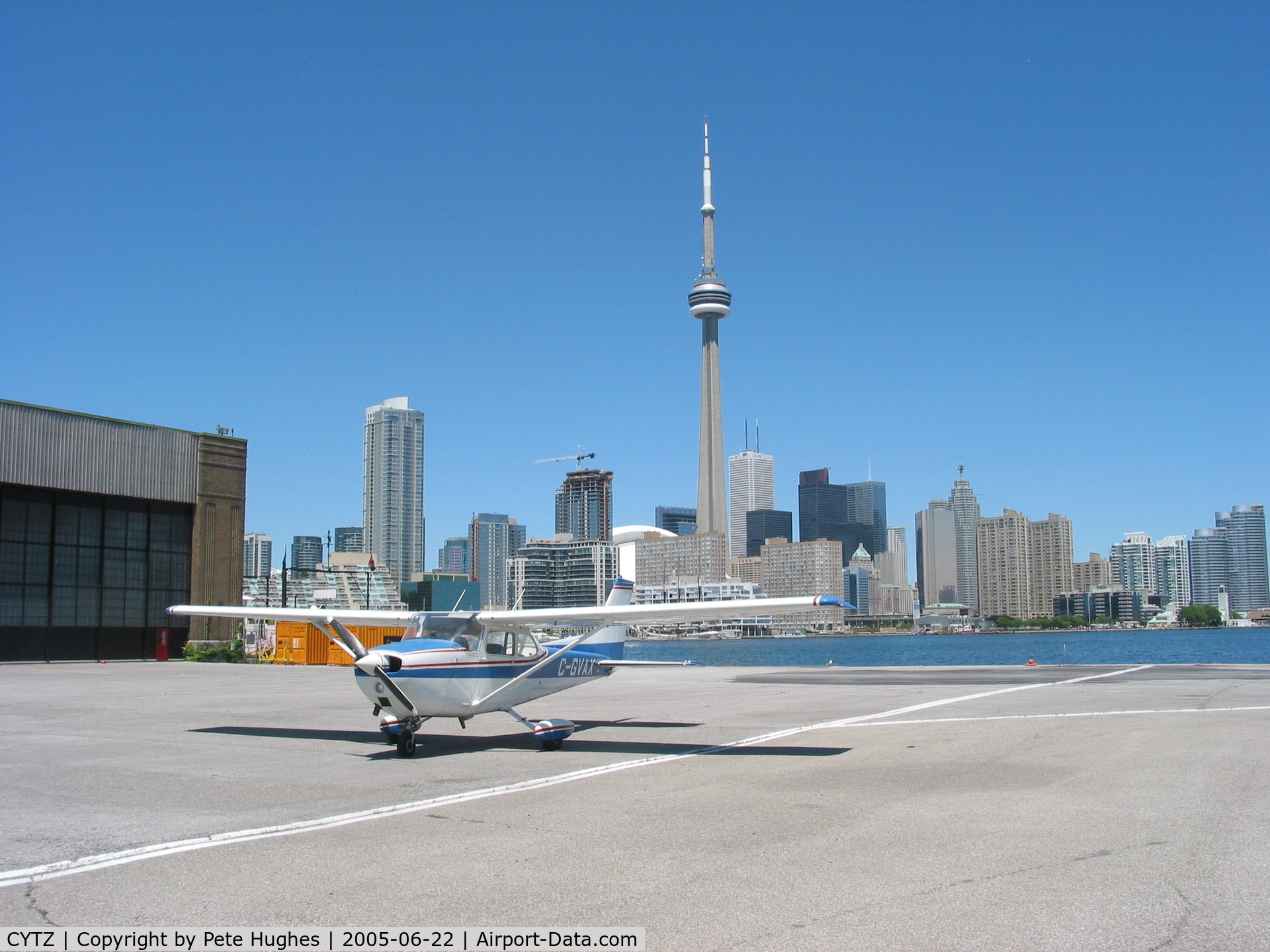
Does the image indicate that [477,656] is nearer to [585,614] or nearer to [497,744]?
[497,744]

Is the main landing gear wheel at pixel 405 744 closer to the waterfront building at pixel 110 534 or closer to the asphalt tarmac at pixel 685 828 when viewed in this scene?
the asphalt tarmac at pixel 685 828

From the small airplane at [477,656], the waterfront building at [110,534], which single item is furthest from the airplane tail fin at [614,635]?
the waterfront building at [110,534]

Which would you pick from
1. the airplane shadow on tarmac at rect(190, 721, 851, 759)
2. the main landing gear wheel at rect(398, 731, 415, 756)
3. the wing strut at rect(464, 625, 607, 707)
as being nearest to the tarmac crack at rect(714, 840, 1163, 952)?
the airplane shadow on tarmac at rect(190, 721, 851, 759)

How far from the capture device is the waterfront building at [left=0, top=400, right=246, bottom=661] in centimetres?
4462

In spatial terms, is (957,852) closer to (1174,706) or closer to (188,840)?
(188,840)

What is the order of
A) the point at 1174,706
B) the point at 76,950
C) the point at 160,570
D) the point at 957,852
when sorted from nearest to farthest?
the point at 76,950 → the point at 957,852 → the point at 1174,706 → the point at 160,570

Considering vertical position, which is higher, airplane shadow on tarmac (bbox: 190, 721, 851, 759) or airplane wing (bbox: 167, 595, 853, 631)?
airplane wing (bbox: 167, 595, 853, 631)

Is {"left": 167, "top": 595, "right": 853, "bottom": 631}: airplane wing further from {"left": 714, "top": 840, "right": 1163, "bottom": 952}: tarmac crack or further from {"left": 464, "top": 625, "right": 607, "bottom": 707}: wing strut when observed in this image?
{"left": 714, "top": 840, "right": 1163, "bottom": 952}: tarmac crack

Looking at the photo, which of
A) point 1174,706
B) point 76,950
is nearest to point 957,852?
point 76,950

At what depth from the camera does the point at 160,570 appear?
1961 inches

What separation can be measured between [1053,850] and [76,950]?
6657mm

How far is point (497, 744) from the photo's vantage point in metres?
15.6

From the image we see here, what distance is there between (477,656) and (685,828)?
681 centimetres

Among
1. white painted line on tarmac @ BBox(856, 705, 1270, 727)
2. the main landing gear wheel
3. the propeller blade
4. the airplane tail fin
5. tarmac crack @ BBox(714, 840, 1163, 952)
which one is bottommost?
white painted line on tarmac @ BBox(856, 705, 1270, 727)
